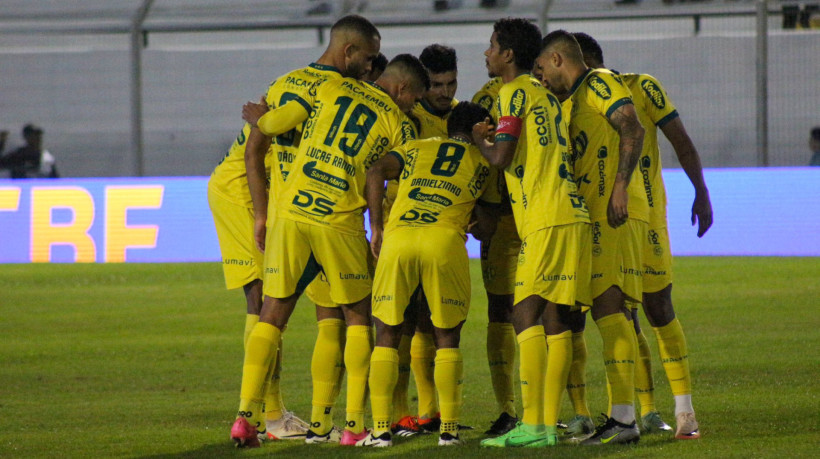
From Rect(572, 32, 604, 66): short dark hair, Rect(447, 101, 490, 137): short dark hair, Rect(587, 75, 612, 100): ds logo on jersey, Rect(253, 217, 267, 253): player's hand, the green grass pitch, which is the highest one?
Rect(572, 32, 604, 66): short dark hair

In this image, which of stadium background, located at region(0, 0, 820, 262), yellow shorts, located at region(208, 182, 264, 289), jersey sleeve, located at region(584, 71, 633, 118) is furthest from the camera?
stadium background, located at region(0, 0, 820, 262)

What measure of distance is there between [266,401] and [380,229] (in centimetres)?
120

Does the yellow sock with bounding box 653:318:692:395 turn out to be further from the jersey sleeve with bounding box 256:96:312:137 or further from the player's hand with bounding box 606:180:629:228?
the jersey sleeve with bounding box 256:96:312:137

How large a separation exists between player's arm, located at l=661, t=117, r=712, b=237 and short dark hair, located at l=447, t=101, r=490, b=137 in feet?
3.25

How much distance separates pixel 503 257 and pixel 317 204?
3.63ft

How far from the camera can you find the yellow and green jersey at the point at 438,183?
5680 millimetres

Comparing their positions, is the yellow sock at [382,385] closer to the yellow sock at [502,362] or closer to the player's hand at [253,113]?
the yellow sock at [502,362]

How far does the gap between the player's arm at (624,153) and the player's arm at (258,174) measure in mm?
1787

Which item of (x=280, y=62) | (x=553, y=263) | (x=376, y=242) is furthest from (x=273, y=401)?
(x=280, y=62)

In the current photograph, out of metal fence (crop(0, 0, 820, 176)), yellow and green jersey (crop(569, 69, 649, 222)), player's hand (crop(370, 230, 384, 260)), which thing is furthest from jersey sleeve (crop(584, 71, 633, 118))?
metal fence (crop(0, 0, 820, 176))

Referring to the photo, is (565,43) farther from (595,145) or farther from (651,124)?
(651,124)

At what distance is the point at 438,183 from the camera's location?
5.68m

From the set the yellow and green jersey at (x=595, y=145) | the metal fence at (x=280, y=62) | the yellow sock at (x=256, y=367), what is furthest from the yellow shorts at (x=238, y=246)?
the metal fence at (x=280, y=62)

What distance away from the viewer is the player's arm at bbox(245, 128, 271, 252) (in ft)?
19.5
